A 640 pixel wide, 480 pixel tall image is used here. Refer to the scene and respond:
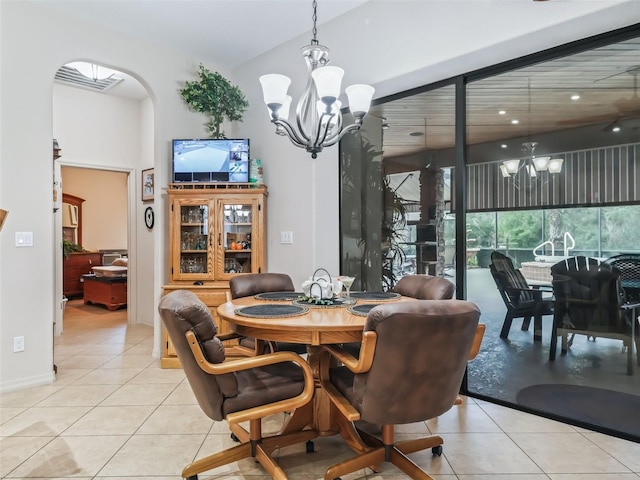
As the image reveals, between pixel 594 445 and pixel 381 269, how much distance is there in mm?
1967

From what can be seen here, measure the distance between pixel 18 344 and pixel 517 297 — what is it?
3842mm

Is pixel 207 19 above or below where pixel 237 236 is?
above

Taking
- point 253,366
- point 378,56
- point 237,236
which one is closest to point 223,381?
point 253,366

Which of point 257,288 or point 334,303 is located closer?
point 334,303

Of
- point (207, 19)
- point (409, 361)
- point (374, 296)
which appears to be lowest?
point (409, 361)

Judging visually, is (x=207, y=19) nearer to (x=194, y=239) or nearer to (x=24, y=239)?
(x=194, y=239)

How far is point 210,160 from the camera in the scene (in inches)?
160

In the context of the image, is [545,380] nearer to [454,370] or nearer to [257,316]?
[454,370]

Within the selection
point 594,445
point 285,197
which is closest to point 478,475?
point 594,445

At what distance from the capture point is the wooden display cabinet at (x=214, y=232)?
396 cm

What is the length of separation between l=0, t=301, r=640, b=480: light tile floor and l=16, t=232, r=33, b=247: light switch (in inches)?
44.9

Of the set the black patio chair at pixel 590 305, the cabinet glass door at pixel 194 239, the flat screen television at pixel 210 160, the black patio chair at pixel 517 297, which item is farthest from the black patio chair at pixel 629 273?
the cabinet glass door at pixel 194 239

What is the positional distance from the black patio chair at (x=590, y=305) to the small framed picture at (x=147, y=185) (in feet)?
15.5

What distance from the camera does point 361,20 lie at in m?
3.53
